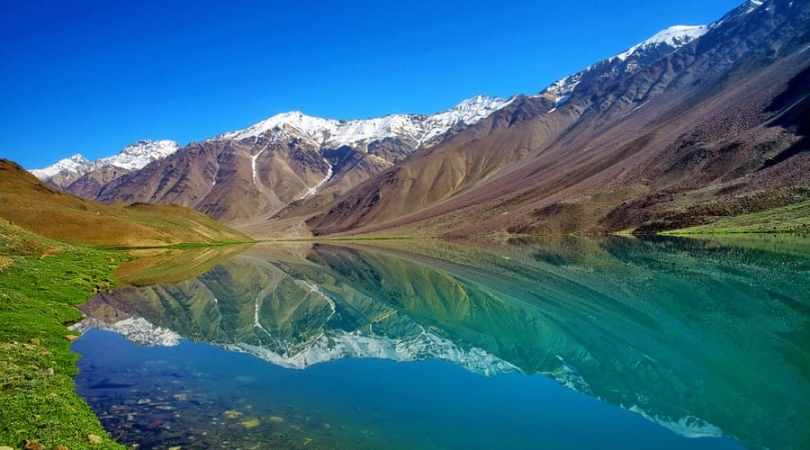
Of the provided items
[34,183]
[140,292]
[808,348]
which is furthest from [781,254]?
[34,183]

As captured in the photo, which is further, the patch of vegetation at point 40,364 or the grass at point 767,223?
the grass at point 767,223

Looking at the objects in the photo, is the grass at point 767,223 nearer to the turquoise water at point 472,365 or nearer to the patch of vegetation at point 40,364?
the turquoise water at point 472,365

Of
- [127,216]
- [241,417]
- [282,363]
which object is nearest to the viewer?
[241,417]

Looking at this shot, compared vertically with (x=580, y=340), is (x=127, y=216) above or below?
above

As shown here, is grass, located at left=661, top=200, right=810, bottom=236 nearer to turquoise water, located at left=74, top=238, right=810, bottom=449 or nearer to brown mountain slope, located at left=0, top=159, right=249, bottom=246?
turquoise water, located at left=74, top=238, right=810, bottom=449

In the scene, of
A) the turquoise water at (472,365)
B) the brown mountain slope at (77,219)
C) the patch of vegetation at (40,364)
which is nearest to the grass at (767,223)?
the turquoise water at (472,365)

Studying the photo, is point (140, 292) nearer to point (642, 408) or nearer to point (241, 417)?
point (241, 417)
